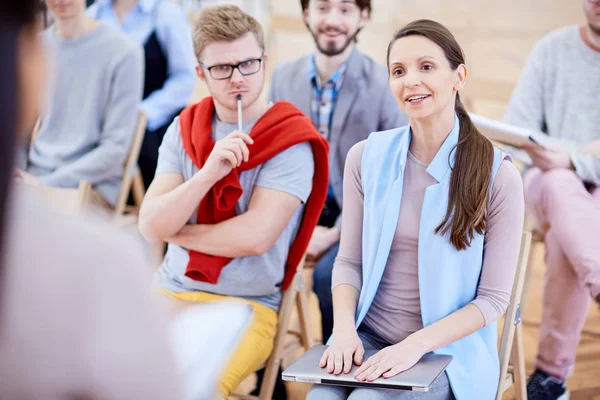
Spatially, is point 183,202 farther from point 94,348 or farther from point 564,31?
point 564,31

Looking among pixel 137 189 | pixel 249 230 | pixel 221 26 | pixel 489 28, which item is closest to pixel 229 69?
pixel 221 26

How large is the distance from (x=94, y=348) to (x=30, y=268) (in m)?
0.08

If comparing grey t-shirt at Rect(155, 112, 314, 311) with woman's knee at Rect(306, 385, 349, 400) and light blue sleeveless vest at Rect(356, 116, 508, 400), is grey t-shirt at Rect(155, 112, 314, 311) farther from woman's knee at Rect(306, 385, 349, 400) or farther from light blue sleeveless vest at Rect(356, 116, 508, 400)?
woman's knee at Rect(306, 385, 349, 400)

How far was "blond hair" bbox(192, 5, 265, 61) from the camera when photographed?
1896mm

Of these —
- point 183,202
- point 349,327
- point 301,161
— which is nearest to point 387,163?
point 301,161

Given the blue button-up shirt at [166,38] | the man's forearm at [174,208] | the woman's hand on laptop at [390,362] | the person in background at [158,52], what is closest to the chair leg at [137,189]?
the person in background at [158,52]

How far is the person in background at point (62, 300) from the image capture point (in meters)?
0.51

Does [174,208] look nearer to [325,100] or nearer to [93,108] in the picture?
[325,100]

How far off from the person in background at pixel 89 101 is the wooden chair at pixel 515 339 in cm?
165

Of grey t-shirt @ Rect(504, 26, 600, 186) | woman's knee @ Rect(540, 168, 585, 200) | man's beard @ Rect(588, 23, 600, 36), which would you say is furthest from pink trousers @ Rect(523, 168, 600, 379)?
man's beard @ Rect(588, 23, 600, 36)

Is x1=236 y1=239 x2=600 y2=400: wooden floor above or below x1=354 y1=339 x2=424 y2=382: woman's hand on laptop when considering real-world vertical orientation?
below

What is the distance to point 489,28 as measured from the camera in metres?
5.19

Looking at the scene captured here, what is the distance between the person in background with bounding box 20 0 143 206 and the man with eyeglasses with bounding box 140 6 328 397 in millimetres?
890

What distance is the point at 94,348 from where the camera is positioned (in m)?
0.53
